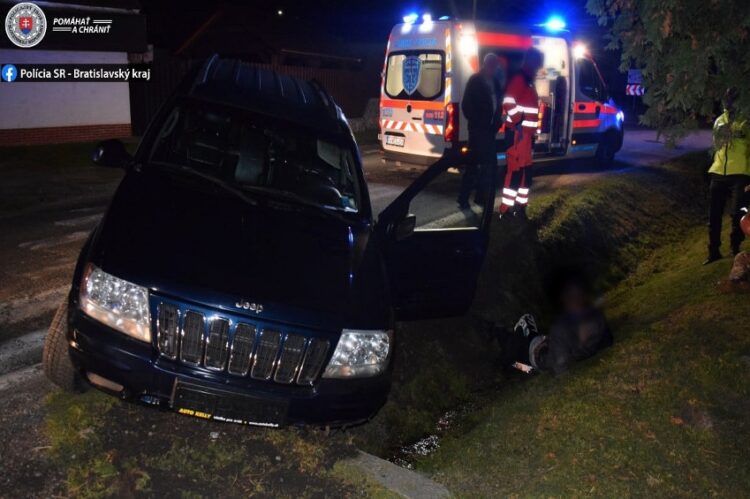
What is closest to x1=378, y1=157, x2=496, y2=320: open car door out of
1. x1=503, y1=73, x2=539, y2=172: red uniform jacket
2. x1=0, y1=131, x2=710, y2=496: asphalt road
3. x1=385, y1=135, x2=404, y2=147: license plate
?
x1=0, y1=131, x2=710, y2=496: asphalt road

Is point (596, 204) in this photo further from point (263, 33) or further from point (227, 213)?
point (263, 33)

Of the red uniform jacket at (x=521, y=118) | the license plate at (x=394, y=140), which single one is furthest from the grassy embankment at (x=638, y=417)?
the license plate at (x=394, y=140)

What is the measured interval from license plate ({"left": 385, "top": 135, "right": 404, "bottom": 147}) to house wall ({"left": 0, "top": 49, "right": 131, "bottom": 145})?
8.75 meters

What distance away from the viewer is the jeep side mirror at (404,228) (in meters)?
4.37

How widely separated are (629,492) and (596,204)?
25.2ft

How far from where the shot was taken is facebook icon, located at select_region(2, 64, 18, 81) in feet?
48.0

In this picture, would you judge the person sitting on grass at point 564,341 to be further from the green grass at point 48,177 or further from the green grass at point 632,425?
the green grass at point 48,177

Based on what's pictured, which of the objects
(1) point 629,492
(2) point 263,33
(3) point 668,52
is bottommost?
(1) point 629,492

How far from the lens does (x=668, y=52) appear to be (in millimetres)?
4918

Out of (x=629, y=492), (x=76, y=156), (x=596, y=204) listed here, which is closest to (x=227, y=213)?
(x=629, y=492)

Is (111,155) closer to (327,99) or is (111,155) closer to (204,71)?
(204,71)

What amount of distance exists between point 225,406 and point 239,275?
64 centimetres

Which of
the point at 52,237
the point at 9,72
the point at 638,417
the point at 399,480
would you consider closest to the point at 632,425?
the point at 638,417

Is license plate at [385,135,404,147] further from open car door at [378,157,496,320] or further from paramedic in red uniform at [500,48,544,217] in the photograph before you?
open car door at [378,157,496,320]
